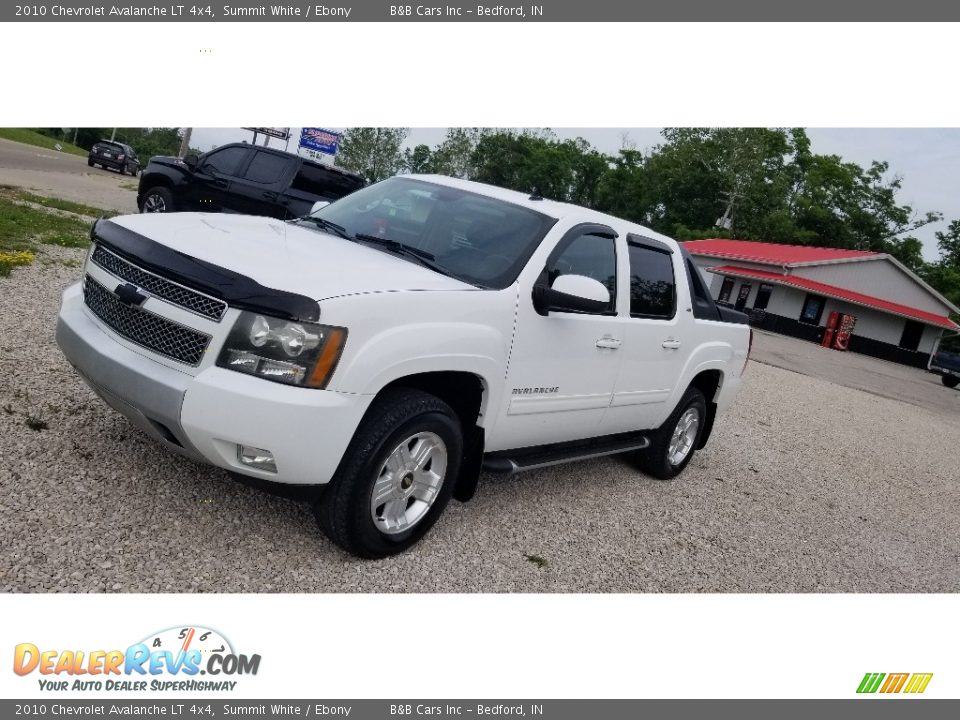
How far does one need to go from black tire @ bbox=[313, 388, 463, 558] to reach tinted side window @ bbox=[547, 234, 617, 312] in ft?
3.63

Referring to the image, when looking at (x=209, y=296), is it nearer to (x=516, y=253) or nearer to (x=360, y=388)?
(x=360, y=388)

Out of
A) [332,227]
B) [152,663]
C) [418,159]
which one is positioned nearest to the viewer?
[152,663]

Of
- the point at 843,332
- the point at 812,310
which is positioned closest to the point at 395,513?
the point at 843,332

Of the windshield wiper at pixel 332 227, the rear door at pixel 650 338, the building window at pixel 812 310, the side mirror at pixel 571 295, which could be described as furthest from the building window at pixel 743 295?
the side mirror at pixel 571 295

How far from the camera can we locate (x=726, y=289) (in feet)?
140

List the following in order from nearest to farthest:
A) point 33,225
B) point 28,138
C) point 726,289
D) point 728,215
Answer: point 33,225, point 726,289, point 28,138, point 728,215

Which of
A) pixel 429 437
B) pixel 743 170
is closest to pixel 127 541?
pixel 429 437

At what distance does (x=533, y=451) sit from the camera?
4.48 meters

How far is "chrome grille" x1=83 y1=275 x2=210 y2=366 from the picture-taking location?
319 cm

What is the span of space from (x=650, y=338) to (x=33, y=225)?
8.91 metres

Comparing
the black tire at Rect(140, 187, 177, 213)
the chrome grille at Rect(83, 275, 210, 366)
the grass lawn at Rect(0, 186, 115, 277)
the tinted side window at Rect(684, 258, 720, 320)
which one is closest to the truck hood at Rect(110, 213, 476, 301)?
the chrome grille at Rect(83, 275, 210, 366)

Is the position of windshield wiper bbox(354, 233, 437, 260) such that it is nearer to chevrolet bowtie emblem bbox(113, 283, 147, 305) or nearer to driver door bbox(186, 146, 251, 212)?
chevrolet bowtie emblem bbox(113, 283, 147, 305)

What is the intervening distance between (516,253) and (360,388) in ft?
4.61

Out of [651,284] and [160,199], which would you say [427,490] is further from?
[160,199]
